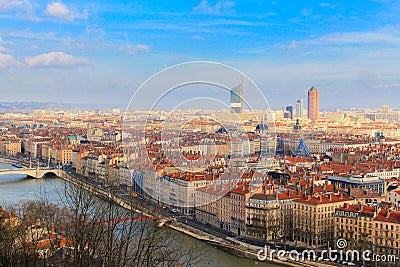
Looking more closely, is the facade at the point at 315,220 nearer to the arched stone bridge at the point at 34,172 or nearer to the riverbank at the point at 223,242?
the riverbank at the point at 223,242

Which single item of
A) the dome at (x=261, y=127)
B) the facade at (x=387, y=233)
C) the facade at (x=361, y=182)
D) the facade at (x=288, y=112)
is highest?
the facade at (x=288, y=112)

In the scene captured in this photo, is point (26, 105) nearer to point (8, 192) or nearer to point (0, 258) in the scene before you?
point (8, 192)

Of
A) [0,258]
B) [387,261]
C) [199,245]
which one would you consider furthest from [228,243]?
[0,258]

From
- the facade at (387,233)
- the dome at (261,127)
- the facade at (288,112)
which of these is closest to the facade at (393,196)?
the facade at (387,233)

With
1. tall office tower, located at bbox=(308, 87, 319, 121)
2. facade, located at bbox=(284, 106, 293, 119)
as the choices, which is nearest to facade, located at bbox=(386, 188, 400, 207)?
facade, located at bbox=(284, 106, 293, 119)

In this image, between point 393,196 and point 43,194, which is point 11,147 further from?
point 393,196
